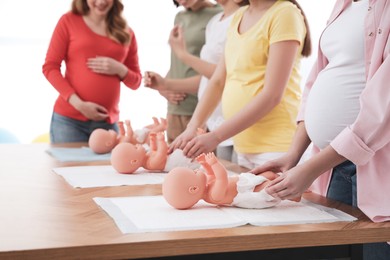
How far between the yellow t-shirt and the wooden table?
54 centimetres

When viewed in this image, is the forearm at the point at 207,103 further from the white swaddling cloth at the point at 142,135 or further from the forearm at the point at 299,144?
the forearm at the point at 299,144

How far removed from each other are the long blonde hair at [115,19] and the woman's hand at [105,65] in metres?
0.14

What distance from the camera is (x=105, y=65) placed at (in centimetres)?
307

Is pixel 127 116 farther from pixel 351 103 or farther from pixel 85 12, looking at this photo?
pixel 351 103

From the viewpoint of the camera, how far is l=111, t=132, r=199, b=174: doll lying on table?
1.95 meters

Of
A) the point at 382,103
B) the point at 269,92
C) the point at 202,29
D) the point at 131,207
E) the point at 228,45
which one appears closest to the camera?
the point at 382,103

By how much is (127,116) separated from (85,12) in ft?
8.42

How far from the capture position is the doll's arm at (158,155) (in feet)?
6.52

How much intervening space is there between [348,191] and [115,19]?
72.1 inches

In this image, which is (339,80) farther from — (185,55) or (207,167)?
(185,55)

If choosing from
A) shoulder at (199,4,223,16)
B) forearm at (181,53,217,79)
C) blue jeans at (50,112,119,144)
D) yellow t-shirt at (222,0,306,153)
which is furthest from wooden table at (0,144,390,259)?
shoulder at (199,4,223,16)

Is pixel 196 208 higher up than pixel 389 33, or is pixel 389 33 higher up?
pixel 389 33

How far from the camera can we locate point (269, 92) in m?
1.96

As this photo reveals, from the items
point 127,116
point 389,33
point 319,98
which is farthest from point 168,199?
point 127,116
